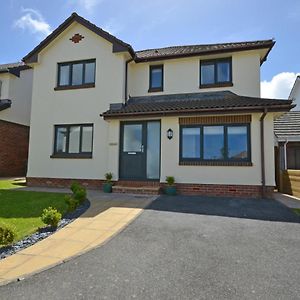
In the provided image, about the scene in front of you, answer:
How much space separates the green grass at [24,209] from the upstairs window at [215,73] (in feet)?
28.5

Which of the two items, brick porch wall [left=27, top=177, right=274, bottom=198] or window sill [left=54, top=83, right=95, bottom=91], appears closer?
brick porch wall [left=27, top=177, right=274, bottom=198]

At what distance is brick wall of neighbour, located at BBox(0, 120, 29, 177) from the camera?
16594 millimetres

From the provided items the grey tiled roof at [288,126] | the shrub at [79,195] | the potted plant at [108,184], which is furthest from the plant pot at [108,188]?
the grey tiled roof at [288,126]

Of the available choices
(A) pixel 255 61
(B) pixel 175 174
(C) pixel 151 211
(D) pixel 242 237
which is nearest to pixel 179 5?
(A) pixel 255 61

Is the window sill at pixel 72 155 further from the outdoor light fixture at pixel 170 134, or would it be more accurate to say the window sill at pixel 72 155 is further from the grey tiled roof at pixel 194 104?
the outdoor light fixture at pixel 170 134

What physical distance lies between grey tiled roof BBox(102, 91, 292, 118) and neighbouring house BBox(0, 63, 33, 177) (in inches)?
365

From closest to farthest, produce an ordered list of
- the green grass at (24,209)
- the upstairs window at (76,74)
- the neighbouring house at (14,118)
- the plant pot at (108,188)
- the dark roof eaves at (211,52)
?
the green grass at (24,209) → the plant pot at (108,188) → the dark roof eaves at (211,52) → the upstairs window at (76,74) → the neighbouring house at (14,118)

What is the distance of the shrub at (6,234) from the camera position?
441cm

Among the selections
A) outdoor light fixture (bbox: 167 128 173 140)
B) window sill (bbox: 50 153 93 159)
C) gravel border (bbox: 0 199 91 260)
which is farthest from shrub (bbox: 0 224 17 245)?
window sill (bbox: 50 153 93 159)

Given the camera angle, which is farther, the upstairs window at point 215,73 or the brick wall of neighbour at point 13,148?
the brick wall of neighbour at point 13,148

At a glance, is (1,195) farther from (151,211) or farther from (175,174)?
(175,174)

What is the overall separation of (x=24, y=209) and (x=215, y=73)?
1021 centimetres

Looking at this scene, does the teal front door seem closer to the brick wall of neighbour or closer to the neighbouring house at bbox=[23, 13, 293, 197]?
the neighbouring house at bbox=[23, 13, 293, 197]

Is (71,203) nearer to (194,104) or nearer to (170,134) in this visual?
(170,134)
